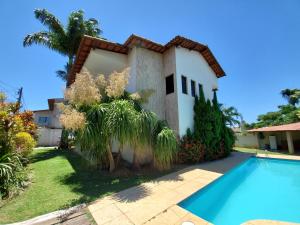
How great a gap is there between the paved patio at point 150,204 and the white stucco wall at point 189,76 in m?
4.75

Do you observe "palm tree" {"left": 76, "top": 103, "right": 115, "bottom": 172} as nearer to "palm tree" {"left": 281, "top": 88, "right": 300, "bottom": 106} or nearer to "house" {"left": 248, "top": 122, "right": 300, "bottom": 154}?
"house" {"left": 248, "top": 122, "right": 300, "bottom": 154}

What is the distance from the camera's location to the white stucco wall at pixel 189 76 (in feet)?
37.4

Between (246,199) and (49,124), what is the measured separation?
96.2 feet

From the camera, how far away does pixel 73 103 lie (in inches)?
308

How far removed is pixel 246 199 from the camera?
20.1ft

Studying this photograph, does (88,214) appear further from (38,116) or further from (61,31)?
(38,116)

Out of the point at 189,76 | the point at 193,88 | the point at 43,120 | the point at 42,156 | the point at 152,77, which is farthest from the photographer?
the point at 43,120

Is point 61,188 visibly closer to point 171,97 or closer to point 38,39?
point 171,97

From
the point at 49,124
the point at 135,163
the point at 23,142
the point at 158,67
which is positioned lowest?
the point at 135,163

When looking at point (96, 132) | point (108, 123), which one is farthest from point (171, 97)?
point (96, 132)

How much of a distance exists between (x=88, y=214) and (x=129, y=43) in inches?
385

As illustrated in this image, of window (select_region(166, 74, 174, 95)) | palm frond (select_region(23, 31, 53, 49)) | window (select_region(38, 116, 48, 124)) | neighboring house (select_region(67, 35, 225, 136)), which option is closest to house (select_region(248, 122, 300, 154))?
neighboring house (select_region(67, 35, 225, 136))

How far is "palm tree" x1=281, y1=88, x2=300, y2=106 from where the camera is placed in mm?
30234

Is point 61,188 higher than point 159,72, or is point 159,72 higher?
point 159,72
